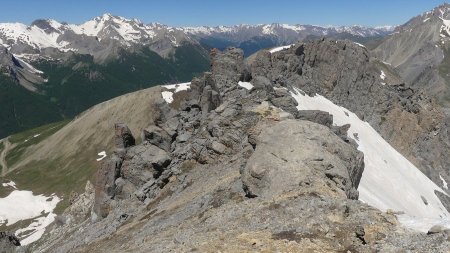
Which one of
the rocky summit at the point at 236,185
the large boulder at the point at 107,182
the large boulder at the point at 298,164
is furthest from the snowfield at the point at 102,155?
the large boulder at the point at 298,164

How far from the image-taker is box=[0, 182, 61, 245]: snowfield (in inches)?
5335

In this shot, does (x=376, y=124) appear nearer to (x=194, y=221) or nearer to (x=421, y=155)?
(x=421, y=155)

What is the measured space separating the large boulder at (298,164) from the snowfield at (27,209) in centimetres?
10125

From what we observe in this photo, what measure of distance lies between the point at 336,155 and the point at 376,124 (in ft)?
223

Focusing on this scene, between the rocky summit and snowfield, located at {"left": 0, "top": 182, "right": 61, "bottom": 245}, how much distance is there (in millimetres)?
47745

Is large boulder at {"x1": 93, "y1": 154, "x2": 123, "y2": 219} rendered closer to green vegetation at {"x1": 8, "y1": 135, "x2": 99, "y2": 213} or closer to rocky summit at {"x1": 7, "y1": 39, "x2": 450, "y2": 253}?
rocky summit at {"x1": 7, "y1": 39, "x2": 450, "y2": 253}

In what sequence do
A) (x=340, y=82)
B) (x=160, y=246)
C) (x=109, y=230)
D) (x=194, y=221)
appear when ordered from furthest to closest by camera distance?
Result: (x=340, y=82) < (x=109, y=230) < (x=194, y=221) < (x=160, y=246)

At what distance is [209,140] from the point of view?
184 feet

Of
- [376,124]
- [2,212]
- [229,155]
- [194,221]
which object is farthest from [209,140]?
[2,212]

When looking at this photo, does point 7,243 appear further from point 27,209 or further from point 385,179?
point 27,209

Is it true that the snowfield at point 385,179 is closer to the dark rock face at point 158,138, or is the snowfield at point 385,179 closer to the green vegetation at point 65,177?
the dark rock face at point 158,138

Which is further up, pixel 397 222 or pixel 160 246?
pixel 397 222

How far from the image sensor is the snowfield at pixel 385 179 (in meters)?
57.8

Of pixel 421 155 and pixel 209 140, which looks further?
pixel 421 155
